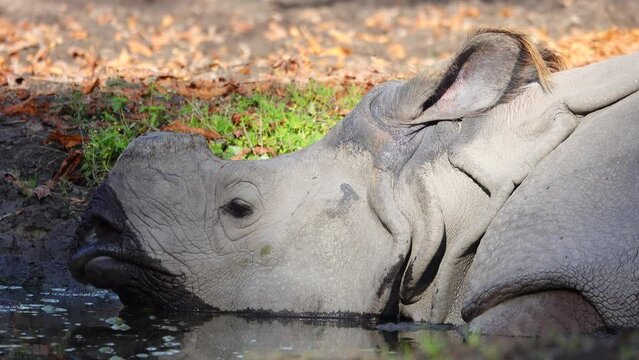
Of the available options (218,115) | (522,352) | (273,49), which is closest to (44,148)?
(218,115)

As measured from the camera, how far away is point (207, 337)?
521cm

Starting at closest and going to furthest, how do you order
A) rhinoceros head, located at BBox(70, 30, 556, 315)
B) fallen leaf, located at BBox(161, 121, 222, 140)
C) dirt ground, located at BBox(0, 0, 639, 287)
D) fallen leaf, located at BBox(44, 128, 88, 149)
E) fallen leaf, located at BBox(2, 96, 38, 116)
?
rhinoceros head, located at BBox(70, 30, 556, 315) < dirt ground, located at BBox(0, 0, 639, 287) < fallen leaf, located at BBox(44, 128, 88, 149) < fallen leaf, located at BBox(161, 121, 222, 140) < fallen leaf, located at BBox(2, 96, 38, 116)

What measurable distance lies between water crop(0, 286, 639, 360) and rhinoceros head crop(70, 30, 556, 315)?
0.27ft

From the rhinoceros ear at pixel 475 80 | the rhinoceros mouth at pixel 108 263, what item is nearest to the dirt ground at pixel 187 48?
the rhinoceros ear at pixel 475 80

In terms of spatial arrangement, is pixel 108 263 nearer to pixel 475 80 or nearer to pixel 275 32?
pixel 475 80

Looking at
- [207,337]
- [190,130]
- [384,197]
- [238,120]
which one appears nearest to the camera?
[207,337]

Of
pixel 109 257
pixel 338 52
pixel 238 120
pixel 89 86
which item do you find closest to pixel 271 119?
pixel 238 120

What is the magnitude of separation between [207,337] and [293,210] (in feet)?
2.25

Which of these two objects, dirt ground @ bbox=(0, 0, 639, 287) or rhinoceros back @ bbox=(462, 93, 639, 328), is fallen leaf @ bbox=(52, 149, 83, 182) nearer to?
dirt ground @ bbox=(0, 0, 639, 287)

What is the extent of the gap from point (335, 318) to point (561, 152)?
1.20 meters

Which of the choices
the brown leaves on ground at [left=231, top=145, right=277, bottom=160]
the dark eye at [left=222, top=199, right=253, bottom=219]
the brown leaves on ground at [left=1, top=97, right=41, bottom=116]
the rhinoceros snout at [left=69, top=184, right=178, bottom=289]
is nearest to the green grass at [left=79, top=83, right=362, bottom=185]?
the brown leaves on ground at [left=231, top=145, right=277, bottom=160]

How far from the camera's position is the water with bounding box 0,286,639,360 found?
4.81 m

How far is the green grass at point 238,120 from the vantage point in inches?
303

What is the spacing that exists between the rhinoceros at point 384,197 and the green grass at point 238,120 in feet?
6.94
